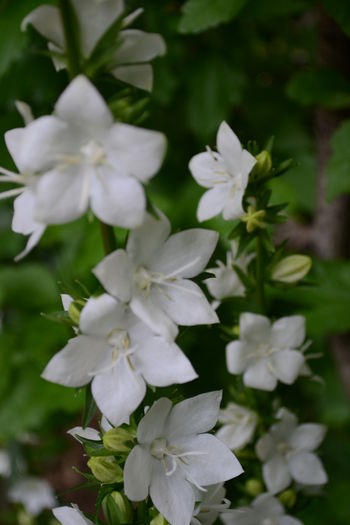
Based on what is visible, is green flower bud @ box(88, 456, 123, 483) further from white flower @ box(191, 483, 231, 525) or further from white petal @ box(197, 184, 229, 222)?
white petal @ box(197, 184, 229, 222)

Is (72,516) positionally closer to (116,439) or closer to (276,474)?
(116,439)

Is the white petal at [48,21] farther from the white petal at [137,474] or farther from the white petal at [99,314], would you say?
the white petal at [137,474]

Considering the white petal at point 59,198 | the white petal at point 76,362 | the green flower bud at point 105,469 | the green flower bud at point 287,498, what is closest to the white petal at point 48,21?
the white petal at point 59,198

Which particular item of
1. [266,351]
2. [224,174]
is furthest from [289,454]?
[224,174]

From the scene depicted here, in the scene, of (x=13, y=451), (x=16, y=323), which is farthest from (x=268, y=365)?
(x=13, y=451)

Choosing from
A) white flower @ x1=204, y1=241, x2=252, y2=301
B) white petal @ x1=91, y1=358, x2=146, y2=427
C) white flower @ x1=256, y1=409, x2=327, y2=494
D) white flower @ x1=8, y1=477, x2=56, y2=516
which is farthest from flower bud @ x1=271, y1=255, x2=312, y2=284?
white flower @ x1=8, y1=477, x2=56, y2=516

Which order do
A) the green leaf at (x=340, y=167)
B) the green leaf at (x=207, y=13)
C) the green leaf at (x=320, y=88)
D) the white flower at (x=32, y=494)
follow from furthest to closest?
the white flower at (x=32, y=494), the green leaf at (x=320, y=88), the green leaf at (x=340, y=167), the green leaf at (x=207, y=13)
